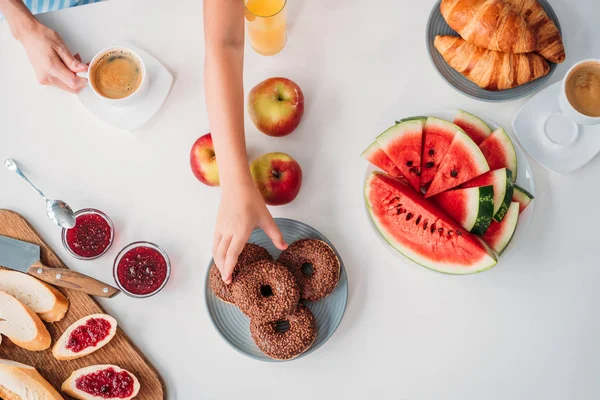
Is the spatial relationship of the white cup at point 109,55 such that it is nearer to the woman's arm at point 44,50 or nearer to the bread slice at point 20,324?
the woman's arm at point 44,50

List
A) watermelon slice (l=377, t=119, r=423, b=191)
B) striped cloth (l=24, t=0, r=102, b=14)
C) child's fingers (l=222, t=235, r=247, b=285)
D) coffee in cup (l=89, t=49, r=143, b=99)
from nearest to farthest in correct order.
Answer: child's fingers (l=222, t=235, r=247, b=285) → watermelon slice (l=377, t=119, r=423, b=191) → coffee in cup (l=89, t=49, r=143, b=99) → striped cloth (l=24, t=0, r=102, b=14)

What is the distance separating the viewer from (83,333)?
141cm

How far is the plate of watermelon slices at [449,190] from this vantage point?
129 cm

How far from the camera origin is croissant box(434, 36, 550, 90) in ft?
4.50

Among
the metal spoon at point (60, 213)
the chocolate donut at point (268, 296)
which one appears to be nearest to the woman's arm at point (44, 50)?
the metal spoon at point (60, 213)

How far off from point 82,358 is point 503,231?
1.22 meters

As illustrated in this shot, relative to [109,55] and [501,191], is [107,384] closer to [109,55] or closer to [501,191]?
[109,55]

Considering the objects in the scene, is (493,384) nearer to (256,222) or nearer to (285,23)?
(256,222)

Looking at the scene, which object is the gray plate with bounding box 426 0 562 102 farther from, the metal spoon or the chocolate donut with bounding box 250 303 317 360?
the metal spoon

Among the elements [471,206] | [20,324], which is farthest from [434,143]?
[20,324]

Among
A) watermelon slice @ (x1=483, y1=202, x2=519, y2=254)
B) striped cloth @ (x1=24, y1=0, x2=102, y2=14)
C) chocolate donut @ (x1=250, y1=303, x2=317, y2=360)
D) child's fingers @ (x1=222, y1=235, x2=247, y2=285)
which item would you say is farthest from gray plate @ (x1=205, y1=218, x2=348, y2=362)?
striped cloth @ (x1=24, y1=0, x2=102, y2=14)

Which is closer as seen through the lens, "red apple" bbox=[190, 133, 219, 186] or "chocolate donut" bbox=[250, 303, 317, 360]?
"chocolate donut" bbox=[250, 303, 317, 360]

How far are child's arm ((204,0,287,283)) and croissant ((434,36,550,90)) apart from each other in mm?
597

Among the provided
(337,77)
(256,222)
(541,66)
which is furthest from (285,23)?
(541,66)
